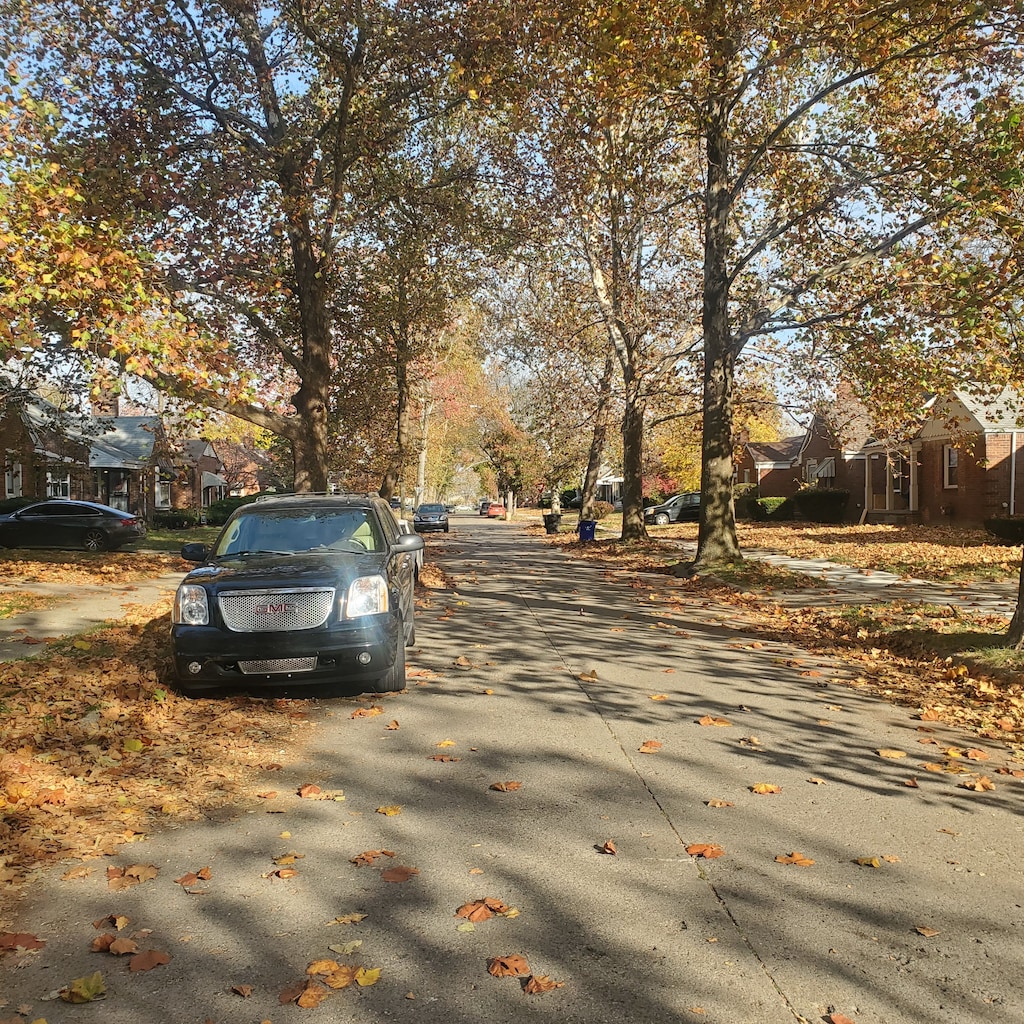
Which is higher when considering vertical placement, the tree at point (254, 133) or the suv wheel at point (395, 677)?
the tree at point (254, 133)

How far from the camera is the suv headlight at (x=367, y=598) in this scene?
7.13 m

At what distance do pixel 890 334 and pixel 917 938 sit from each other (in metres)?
15.7

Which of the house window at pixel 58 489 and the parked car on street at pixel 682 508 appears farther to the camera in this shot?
the parked car on street at pixel 682 508

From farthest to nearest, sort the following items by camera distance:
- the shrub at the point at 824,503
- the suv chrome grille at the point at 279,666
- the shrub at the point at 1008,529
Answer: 1. the shrub at the point at 824,503
2. the shrub at the point at 1008,529
3. the suv chrome grille at the point at 279,666

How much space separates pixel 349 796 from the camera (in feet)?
16.9

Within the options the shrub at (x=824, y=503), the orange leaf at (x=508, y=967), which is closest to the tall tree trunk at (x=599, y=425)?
the shrub at (x=824, y=503)

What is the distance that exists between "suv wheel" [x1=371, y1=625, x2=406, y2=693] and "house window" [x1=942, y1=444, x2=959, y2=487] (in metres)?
27.6

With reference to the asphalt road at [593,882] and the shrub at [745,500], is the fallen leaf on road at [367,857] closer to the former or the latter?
the asphalt road at [593,882]

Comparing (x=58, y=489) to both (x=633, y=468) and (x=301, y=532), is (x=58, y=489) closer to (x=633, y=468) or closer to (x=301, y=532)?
(x=633, y=468)

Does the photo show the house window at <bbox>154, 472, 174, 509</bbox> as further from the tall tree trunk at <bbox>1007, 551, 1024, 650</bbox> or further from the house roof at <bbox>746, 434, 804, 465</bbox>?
the tall tree trunk at <bbox>1007, 551, 1024, 650</bbox>

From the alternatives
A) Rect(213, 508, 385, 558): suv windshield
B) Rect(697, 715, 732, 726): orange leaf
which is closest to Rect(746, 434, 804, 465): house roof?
Rect(213, 508, 385, 558): suv windshield

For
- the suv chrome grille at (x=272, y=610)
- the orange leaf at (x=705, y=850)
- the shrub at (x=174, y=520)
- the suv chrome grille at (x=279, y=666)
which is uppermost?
the shrub at (x=174, y=520)

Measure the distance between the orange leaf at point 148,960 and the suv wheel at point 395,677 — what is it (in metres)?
4.08

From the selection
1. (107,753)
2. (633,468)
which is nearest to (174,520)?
(633,468)
